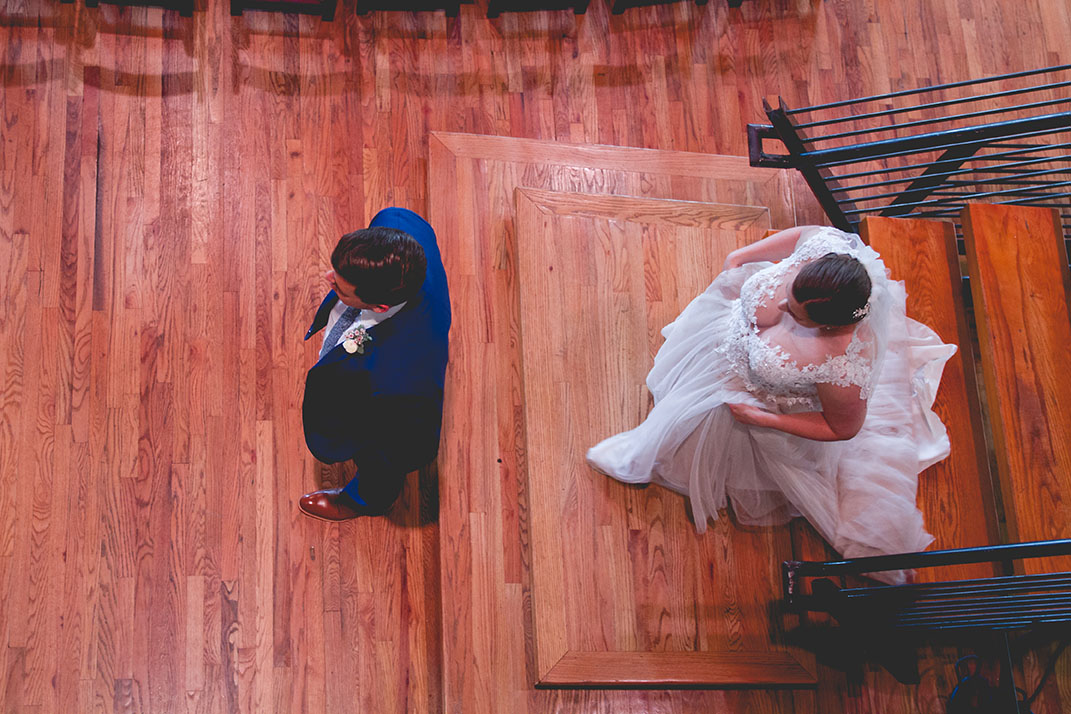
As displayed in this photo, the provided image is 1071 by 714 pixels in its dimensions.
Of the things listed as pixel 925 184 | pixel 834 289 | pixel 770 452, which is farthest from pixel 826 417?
pixel 925 184

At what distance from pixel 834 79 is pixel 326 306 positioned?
2270 mm

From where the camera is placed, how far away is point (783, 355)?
2129 mm

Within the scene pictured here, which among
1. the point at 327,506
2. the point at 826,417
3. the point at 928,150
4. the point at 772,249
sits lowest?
the point at 327,506

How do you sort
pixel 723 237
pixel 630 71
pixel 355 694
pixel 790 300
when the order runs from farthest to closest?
1. pixel 630 71
2. pixel 723 237
3. pixel 355 694
4. pixel 790 300

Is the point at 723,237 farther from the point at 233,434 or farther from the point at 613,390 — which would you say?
the point at 233,434

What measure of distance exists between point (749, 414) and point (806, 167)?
2.80 feet

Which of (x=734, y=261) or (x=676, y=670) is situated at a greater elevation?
(x=734, y=261)

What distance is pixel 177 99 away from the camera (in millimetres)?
3031

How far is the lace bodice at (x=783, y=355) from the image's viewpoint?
2.07 m

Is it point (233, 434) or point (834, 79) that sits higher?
point (834, 79)

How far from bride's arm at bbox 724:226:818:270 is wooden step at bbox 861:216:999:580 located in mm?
618

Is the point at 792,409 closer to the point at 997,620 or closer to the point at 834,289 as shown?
the point at 834,289

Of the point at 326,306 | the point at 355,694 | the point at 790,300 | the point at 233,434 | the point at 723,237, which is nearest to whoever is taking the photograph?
the point at 790,300

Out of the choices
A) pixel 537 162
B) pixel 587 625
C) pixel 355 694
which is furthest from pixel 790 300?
pixel 355 694
